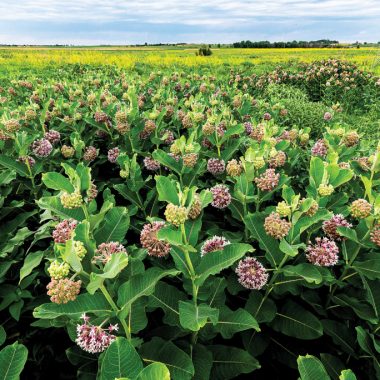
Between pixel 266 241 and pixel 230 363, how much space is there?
20.0 inches

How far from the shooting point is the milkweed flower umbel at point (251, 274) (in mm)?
1547

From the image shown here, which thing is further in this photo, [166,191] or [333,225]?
[333,225]

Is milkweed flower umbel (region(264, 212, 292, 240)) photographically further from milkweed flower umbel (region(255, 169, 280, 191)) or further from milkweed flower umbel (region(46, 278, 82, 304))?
milkweed flower umbel (region(46, 278, 82, 304))

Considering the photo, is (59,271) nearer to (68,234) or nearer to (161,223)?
(68,234)

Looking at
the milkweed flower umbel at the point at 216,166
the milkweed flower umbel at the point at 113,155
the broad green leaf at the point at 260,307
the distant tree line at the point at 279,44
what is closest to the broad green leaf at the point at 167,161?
the milkweed flower umbel at the point at 216,166

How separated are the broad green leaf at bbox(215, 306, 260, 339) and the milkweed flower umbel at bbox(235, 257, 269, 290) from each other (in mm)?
130

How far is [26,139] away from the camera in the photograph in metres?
2.46

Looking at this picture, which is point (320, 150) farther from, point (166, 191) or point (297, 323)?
point (166, 191)

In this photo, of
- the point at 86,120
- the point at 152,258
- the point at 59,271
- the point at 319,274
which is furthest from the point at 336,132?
the point at 59,271

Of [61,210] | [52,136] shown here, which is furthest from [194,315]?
[52,136]

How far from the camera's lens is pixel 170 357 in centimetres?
138

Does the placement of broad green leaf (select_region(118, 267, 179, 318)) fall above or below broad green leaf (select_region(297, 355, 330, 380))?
above

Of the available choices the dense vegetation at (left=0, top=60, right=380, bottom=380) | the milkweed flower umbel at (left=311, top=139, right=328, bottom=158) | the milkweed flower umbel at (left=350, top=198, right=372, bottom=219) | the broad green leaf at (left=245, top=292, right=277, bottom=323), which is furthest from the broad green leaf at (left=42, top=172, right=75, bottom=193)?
the milkweed flower umbel at (left=311, top=139, right=328, bottom=158)

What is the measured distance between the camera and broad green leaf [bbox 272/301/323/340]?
5.31 feet
